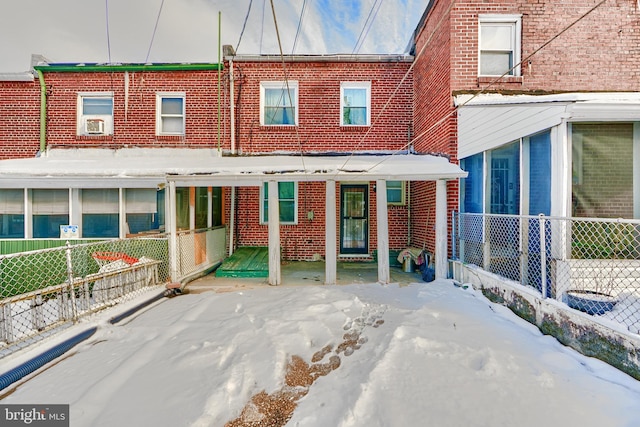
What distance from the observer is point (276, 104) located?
387 inches

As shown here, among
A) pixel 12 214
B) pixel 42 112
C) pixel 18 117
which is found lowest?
pixel 12 214

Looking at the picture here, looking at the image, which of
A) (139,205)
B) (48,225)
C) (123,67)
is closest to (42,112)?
(123,67)

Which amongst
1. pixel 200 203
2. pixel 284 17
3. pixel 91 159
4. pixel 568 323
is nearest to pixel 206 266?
pixel 200 203

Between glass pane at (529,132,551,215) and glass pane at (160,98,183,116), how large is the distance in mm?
9845

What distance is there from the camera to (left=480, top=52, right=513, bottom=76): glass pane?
7406 millimetres

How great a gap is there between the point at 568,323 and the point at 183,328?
5.39 metres

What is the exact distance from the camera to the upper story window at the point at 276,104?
32.0ft

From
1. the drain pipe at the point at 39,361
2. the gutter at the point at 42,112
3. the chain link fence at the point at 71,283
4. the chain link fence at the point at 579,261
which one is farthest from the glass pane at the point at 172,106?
the chain link fence at the point at 579,261

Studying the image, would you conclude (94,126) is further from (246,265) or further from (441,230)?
(441,230)

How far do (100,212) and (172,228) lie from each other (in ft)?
8.05

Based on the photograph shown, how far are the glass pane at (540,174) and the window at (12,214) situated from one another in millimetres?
11679

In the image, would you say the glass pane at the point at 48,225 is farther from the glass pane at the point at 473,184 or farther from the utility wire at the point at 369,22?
the glass pane at the point at 473,184

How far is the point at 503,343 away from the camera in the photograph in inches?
154

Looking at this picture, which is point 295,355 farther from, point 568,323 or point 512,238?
point 512,238
